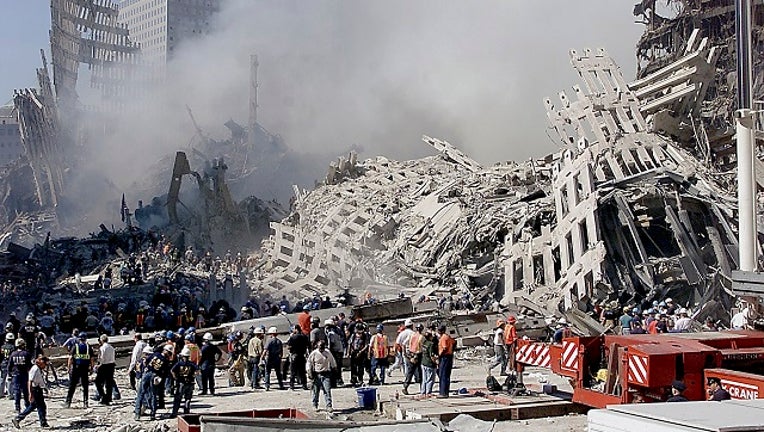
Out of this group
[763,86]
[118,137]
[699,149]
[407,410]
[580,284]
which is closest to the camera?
[407,410]

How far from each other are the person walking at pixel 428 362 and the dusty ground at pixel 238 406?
405 mm

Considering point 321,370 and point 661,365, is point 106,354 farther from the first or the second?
point 661,365

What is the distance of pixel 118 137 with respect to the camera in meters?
79.8

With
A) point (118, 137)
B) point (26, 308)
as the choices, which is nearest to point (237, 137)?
point (118, 137)

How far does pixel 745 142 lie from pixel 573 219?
7.79m

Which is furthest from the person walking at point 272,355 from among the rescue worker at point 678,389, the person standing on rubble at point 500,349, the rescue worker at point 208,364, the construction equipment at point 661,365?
the rescue worker at point 678,389

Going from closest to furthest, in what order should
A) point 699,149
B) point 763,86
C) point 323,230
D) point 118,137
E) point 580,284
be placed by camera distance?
1. point 580,284
2. point 699,149
3. point 323,230
4. point 763,86
5. point 118,137

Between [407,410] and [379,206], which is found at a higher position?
[379,206]

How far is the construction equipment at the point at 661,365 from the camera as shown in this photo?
8.71 metres

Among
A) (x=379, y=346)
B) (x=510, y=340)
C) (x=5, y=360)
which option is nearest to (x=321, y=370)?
(x=379, y=346)

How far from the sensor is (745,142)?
12.5 m

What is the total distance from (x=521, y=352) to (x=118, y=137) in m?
73.5

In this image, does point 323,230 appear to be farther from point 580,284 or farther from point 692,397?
point 692,397

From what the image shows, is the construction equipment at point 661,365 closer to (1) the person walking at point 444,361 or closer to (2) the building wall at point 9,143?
(1) the person walking at point 444,361
